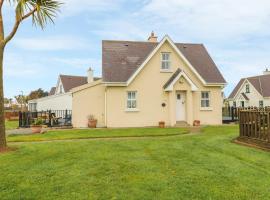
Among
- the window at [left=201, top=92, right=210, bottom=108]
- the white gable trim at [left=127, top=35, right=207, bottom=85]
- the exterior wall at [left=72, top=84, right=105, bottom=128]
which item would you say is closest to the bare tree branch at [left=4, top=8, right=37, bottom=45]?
the white gable trim at [left=127, top=35, right=207, bottom=85]

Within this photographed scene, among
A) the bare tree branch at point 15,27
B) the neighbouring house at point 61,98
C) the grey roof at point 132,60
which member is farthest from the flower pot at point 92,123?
the bare tree branch at point 15,27

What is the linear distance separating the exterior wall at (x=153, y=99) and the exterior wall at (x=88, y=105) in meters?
1.28

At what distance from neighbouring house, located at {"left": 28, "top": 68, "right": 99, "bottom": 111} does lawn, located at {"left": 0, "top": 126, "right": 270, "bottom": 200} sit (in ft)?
64.5

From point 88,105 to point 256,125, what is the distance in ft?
52.0

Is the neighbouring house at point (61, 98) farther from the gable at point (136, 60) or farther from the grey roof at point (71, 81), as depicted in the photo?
the gable at point (136, 60)

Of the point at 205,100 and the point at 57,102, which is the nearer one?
the point at 205,100

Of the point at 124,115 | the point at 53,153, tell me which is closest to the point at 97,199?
the point at 53,153

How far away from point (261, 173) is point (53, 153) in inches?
283

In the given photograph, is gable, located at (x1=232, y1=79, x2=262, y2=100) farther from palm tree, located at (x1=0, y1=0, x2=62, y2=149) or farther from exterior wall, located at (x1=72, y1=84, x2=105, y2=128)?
palm tree, located at (x1=0, y1=0, x2=62, y2=149)

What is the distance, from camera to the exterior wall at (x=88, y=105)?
26922 mm

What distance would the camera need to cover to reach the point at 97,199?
6.84 meters

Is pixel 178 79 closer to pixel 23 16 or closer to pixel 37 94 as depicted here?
pixel 23 16

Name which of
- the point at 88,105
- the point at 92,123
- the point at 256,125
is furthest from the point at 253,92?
the point at 256,125

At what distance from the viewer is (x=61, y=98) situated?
1542 inches
